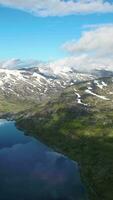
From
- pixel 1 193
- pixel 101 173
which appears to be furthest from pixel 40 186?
pixel 101 173

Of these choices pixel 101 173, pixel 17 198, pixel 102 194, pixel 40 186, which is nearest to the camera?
pixel 17 198

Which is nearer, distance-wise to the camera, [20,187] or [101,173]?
[20,187]

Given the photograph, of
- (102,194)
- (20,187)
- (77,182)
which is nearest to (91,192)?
(102,194)

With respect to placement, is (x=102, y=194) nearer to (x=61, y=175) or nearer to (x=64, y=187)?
(x=64, y=187)

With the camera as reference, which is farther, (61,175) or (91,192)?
(61,175)

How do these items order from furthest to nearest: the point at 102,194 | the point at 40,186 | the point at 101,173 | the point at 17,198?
the point at 101,173
the point at 40,186
the point at 102,194
the point at 17,198

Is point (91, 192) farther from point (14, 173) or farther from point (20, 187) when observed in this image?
point (14, 173)

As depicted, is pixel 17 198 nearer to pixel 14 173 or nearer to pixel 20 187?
pixel 20 187

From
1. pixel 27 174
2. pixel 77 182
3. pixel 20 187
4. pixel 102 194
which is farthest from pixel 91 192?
pixel 27 174
